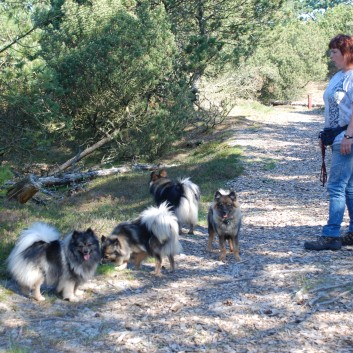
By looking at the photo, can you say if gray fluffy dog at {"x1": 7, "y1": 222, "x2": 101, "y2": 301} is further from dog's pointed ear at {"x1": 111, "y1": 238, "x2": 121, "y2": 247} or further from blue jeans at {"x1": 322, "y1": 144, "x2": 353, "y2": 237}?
blue jeans at {"x1": 322, "y1": 144, "x2": 353, "y2": 237}

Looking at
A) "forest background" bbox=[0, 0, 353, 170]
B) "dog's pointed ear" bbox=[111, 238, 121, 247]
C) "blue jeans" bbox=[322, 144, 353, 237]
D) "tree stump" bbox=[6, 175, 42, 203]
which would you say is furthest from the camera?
"forest background" bbox=[0, 0, 353, 170]

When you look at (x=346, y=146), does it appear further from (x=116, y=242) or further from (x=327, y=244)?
(x=116, y=242)

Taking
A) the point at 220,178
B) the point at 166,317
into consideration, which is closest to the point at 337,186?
the point at 166,317

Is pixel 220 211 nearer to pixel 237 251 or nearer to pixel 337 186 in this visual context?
pixel 237 251

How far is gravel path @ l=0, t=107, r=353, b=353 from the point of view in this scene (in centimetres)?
441

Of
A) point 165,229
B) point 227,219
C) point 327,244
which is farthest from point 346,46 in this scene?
point 165,229

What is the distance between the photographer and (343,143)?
6.15 meters

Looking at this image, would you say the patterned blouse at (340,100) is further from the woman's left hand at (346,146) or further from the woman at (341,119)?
the woman's left hand at (346,146)

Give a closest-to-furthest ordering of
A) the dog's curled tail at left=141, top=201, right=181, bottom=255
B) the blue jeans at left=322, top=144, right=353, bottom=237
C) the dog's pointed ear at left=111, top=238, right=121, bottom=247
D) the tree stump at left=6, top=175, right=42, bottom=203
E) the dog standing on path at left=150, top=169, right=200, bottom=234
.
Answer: the blue jeans at left=322, top=144, right=353, bottom=237, the dog's curled tail at left=141, top=201, right=181, bottom=255, the dog's pointed ear at left=111, top=238, right=121, bottom=247, the dog standing on path at left=150, top=169, right=200, bottom=234, the tree stump at left=6, top=175, right=42, bottom=203

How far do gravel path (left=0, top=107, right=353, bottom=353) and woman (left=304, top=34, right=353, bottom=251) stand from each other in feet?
2.51

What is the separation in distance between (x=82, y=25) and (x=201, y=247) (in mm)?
11921

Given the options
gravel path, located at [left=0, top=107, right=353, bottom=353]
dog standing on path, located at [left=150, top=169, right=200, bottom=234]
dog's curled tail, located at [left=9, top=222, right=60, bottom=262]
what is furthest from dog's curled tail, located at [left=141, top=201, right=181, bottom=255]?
dog standing on path, located at [left=150, top=169, right=200, bottom=234]

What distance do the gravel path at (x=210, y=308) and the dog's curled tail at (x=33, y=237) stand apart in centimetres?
52

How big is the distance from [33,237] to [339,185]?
4006 mm
